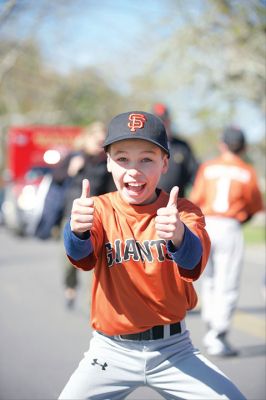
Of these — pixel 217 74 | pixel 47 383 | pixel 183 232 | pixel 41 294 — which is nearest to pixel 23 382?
pixel 47 383

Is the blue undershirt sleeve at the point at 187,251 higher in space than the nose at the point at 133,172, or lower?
lower

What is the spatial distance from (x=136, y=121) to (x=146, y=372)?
1.06m

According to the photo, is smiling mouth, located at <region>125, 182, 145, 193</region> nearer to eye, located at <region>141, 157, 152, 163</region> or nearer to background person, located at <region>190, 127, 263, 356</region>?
eye, located at <region>141, 157, 152, 163</region>

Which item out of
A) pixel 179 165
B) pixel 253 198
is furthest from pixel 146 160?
pixel 179 165

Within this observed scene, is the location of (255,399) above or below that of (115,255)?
below

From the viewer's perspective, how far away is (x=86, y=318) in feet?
27.1

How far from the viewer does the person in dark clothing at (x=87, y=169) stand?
752 cm

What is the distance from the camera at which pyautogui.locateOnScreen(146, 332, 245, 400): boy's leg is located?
10.5ft

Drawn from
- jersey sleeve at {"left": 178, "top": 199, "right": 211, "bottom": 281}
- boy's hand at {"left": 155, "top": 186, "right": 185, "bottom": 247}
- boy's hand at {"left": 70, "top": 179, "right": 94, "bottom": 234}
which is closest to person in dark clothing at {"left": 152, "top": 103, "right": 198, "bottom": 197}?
jersey sleeve at {"left": 178, "top": 199, "right": 211, "bottom": 281}

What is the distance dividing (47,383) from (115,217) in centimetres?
266

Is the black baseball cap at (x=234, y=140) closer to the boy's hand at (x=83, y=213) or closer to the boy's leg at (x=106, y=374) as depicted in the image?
the boy's leg at (x=106, y=374)

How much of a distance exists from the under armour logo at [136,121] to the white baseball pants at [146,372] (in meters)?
0.91

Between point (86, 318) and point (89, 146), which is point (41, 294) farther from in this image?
point (89, 146)

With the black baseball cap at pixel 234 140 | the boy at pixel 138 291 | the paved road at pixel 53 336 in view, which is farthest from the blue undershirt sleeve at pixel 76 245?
the black baseball cap at pixel 234 140
